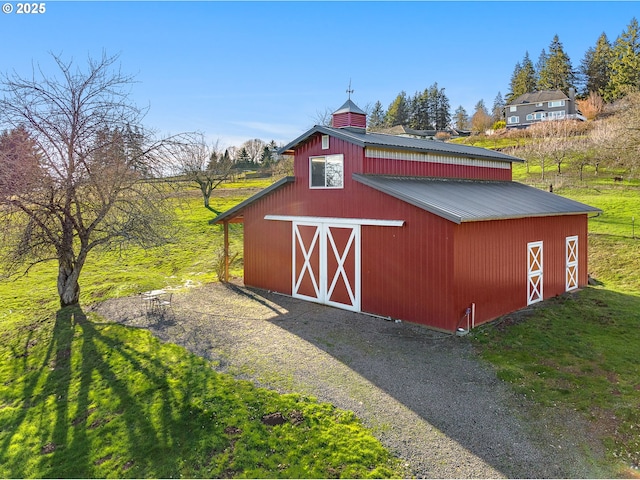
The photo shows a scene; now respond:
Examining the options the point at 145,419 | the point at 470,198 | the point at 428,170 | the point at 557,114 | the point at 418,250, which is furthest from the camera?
the point at 557,114

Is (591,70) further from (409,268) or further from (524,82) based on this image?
(409,268)

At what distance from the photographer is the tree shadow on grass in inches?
217

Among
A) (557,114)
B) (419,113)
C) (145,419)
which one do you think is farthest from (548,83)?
(145,419)

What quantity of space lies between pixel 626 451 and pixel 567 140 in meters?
36.9

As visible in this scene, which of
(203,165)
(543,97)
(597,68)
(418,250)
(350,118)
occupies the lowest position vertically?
(418,250)

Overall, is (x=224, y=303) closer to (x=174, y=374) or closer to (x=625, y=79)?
(x=174, y=374)

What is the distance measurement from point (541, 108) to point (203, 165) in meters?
49.3

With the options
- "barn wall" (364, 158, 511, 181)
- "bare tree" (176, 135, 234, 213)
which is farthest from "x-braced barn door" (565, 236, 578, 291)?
"bare tree" (176, 135, 234, 213)

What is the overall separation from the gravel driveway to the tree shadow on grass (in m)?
1.07

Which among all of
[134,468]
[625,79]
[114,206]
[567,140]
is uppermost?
[625,79]

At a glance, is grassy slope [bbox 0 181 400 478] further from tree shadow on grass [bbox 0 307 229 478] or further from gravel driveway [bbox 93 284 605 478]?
gravel driveway [bbox 93 284 605 478]

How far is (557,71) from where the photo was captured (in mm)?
61656

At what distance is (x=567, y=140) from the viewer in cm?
3544

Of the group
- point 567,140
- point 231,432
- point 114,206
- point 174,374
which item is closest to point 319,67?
point 114,206
